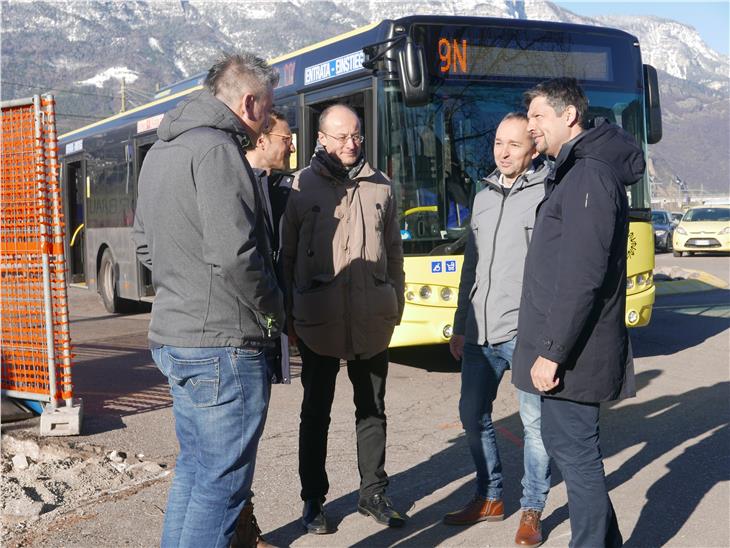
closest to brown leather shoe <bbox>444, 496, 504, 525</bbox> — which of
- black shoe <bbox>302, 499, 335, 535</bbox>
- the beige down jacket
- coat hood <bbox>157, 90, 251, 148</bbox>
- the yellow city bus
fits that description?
black shoe <bbox>302, 499, 335, 535</bbox>

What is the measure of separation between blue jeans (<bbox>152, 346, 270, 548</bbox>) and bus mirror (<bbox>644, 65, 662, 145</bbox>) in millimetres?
7042

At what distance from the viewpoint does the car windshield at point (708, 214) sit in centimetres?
2774

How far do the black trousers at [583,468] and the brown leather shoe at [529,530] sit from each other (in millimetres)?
699

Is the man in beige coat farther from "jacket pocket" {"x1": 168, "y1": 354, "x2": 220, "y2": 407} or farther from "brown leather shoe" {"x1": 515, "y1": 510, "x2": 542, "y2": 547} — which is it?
"jacket pocket" {"x1": 168, "y1": 354, "x2": 220, "y2": 407}

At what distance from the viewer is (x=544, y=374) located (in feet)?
11.3

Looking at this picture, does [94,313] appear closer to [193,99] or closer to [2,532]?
[2,532]

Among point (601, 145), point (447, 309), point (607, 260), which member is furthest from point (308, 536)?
point (447, 309)

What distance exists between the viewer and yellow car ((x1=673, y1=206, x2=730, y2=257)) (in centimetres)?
2678

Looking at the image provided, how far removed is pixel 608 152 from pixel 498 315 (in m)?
1.20

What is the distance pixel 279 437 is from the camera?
638 centimetres

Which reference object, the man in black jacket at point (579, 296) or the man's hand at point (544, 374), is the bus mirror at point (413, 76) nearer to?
the man in black jacket at point (579, 296)

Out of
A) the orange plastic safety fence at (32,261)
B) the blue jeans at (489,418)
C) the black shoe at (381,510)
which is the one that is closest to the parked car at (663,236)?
the orange plastic safety fence at (32,261)

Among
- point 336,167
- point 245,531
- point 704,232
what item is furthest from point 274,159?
point 704,232

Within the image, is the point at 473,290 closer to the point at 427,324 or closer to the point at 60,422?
the point at 60,422
